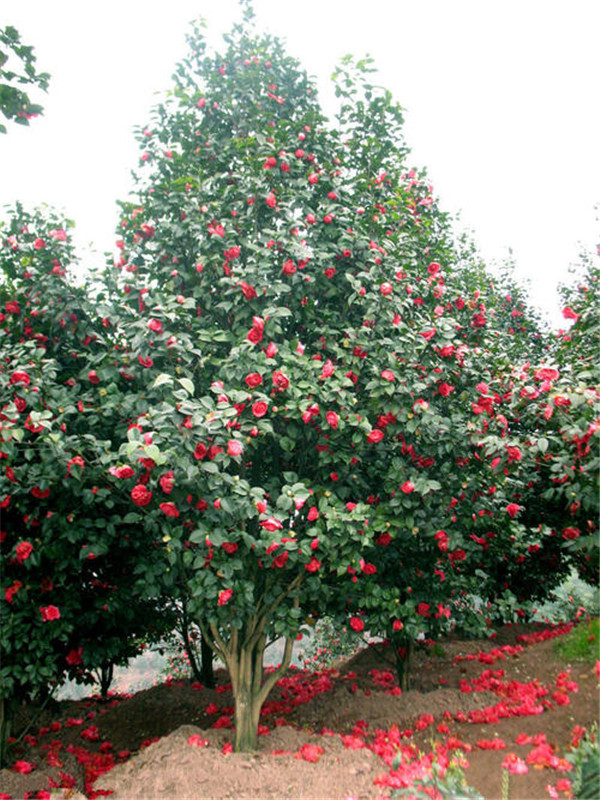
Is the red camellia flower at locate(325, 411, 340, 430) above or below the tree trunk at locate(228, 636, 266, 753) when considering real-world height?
above

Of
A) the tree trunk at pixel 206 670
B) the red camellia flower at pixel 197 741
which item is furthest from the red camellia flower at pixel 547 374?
the tree trunk at pixel 206 670

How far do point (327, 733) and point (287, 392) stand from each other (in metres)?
3.13

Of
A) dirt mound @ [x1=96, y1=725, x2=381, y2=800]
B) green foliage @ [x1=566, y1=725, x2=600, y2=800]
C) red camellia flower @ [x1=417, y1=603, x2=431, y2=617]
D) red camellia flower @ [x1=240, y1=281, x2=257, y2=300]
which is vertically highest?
red camellia flower @ [x1=240, y1=281, x2=257, y2=300]

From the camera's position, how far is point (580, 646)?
21.6ft

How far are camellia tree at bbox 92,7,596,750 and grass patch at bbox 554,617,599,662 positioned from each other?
4.43ft

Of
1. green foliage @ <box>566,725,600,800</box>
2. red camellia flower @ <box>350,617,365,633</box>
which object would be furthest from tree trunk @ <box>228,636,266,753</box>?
green foliage @ <box>566,725,600,800</box>

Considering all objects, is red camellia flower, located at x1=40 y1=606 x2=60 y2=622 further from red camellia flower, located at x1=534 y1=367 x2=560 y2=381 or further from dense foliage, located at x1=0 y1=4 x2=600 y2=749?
red camellia flower, located at x1=534 y1=367 x2=560 y2=381

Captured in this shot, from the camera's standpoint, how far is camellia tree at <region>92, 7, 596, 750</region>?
452cm

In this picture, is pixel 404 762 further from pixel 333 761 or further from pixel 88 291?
pixel 88 291

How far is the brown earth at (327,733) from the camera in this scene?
421cm

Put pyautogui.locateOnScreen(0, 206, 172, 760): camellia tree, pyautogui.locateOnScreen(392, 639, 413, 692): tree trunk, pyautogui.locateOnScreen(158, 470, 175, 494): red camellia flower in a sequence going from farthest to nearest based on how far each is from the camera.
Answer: pyautogui.locateOnScreen(392, 639, 413, 692): tree trunk
pyautogui.locateOnScreen(0, 206, 172, 760): camellia tree
pyautogui.locateOnScreen(158, 470, 175, 494): red camellia flower

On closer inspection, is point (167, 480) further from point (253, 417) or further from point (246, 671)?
point (246, 671)

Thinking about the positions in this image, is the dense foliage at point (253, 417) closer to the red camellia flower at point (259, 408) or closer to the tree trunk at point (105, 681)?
the red camellia flower at point (259, 408)

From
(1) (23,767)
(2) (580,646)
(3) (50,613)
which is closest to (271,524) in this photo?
(3) (50,613)
